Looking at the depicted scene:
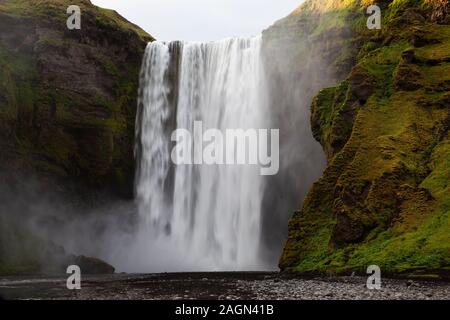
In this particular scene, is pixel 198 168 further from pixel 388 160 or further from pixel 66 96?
pixel 388 160

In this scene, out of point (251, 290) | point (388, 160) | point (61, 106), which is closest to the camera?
point (251, 290)

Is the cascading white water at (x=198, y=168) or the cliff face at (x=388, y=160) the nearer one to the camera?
the cliff face at (x=388, y=160)

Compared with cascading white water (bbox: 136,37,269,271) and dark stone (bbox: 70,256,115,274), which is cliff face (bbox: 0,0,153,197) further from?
dark stone (bbox: 70,256,115,274)

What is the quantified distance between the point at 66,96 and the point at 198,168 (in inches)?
604

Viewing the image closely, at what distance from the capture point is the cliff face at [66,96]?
5850cm

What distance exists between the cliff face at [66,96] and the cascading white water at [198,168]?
2762mm

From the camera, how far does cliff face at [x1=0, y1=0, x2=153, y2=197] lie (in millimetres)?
58500

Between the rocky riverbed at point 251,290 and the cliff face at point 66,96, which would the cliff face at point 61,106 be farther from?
the rocky riverbed at point 251,290

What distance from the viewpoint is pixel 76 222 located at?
6094 centimetres

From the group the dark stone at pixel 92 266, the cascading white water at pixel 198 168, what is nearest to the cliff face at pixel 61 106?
the cascading white water at pixel 198 168

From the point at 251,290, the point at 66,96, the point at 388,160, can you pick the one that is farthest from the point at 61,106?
the point at 251,290

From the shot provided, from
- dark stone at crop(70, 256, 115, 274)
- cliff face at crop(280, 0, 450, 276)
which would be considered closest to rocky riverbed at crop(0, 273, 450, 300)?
cliff face at crop(280, 0, 450, 276)

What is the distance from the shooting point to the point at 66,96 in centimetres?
6062

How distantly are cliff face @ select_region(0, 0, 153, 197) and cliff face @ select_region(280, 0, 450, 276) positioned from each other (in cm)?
2415
